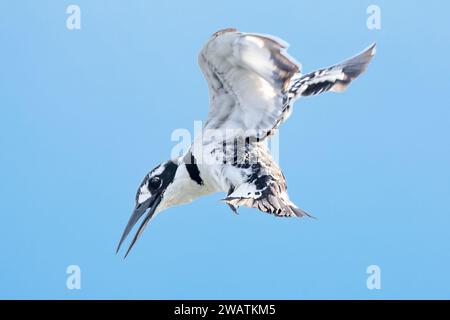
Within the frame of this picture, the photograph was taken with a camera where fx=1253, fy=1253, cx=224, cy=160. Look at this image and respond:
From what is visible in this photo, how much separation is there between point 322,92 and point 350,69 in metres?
0.36

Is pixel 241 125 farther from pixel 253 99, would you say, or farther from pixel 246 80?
pixel 246 80

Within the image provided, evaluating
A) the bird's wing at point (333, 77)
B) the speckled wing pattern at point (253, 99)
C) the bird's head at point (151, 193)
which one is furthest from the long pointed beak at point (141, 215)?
the bird's wing at point (333, 77)

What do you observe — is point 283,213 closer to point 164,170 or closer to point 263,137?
point 263,137

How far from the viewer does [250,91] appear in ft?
29.0

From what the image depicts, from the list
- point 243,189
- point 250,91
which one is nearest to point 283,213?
point 243,189

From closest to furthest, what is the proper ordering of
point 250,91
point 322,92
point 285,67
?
point 285,67, point 250,91, point 322,92

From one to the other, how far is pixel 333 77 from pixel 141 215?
6.04ft

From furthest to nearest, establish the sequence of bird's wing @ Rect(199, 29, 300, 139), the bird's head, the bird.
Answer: the bird's head, the bird, bird's wing @ Rect(199, 29, 300, 139)

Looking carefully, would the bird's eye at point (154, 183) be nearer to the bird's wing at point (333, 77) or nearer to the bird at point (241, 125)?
the bird at point (241, 125)

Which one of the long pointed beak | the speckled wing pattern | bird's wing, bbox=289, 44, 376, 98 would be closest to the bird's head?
the long pointed beak

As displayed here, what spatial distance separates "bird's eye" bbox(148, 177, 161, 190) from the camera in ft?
31.7

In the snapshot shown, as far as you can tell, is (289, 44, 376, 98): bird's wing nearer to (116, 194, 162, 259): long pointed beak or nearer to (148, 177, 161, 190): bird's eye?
(148, 177, 161, 190): bird's eye

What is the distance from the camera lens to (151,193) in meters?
9.72

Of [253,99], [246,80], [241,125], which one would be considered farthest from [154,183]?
[246,80]
